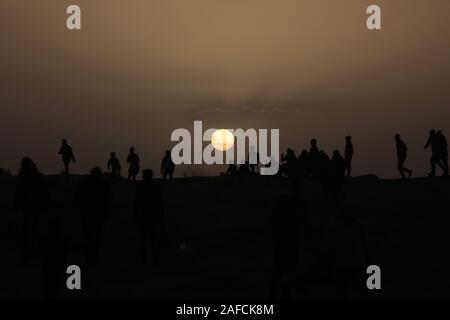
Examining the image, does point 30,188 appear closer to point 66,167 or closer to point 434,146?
point 66,167

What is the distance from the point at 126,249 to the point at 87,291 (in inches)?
240

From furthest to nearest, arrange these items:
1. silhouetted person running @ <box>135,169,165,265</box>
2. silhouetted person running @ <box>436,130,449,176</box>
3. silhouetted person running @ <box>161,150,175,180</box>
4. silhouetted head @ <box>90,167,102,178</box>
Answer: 1. silhouetted person running @ <box>161,150,175,180</box>
2. silhouetted person running @ <box>436,130,449,176</box>
3. silhouetted person running @ <box>135,169,165,265</box>
4. silhouetted head @ <box>90,167,102,178</box>

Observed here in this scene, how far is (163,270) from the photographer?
955 inches

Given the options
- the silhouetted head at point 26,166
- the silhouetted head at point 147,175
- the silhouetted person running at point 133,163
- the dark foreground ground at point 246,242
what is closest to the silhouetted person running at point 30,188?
the silhouetted head at point 26,166

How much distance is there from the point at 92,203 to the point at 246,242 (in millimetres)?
6372

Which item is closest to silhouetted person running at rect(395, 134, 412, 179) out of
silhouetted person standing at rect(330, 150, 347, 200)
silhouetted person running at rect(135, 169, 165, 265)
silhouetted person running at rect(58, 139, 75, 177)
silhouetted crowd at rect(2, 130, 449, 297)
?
silhouetted crowd at rect(2, 130, 449, 297)

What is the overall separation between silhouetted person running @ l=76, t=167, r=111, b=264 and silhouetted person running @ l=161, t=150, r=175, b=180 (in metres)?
19.9

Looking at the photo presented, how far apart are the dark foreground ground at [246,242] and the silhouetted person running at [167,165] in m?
2.38

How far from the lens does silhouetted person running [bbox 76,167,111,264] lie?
23719 mm

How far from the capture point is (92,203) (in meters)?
23.7

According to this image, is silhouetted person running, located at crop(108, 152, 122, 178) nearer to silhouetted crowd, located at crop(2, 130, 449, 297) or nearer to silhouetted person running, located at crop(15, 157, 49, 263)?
silhouetted crowd, located at crop(2, 130, 449, 297)

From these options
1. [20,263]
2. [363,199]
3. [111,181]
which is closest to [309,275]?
[20,263]

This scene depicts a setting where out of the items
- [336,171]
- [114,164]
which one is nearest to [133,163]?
[114,164]
